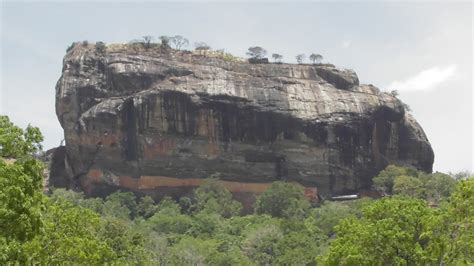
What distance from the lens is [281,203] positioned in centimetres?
6638

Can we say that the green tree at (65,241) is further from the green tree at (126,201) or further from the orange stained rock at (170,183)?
the orange stained rock at (170,183)

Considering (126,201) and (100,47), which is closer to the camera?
(126,201)

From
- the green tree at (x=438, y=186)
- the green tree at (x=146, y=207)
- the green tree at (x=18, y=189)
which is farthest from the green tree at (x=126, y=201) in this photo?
the green tree at (x=18, y=189)

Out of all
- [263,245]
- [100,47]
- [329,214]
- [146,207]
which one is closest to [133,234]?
[263,245]

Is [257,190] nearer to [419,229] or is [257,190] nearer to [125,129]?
[125,129]

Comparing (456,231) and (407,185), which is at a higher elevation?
(407,185)

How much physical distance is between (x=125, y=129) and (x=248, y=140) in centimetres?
1375

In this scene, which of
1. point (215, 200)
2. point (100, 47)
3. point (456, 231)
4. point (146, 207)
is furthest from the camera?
point (100, 47)

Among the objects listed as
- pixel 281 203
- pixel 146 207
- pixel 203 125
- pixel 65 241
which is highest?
pixel 203 125

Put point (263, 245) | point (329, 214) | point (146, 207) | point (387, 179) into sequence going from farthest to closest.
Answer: point (387, 179)
point (146, 207)
point (329, 214)
point (263, 245)

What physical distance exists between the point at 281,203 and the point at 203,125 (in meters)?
12.5

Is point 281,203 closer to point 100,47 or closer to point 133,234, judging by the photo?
point 100,47

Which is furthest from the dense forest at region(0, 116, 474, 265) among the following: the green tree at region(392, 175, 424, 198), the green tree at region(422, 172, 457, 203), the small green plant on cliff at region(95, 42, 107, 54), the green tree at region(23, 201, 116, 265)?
the small green plant on cliff at region(95, 42, 107, 54)

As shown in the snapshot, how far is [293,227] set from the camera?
53.8 metres
